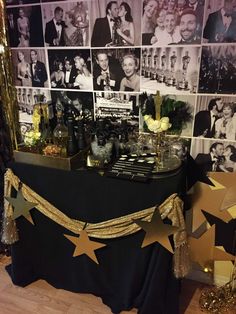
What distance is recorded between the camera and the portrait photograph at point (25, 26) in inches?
69.4

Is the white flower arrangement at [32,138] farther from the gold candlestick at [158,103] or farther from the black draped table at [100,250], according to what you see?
the gold candlestick at [158,103]

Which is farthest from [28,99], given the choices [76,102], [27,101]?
[76,102]

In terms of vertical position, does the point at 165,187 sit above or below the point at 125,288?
above

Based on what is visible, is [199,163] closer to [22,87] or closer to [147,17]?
[147,17]

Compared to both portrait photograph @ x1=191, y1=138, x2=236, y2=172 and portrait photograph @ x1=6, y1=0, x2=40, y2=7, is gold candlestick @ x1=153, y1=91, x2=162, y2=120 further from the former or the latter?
portrait photograph @ x1=6, y1=0, x2=40, y2=7

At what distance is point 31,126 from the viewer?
2.04 m

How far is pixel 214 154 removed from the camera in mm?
1691

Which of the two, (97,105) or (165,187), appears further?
(97,105)

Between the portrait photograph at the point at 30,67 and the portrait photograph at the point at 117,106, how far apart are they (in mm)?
400

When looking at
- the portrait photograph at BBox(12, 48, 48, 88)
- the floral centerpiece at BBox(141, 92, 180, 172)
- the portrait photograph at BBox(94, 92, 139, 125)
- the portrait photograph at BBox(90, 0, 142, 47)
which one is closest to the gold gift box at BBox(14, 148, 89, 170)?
the portrait photograph at BBox(94, 92, 139, 125)

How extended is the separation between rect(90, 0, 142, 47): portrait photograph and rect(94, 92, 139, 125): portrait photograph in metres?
0.29

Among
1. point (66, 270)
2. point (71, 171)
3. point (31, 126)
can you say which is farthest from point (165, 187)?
point (31, 126)

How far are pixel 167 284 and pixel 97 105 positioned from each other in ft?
3.67

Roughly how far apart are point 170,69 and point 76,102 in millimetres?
634
